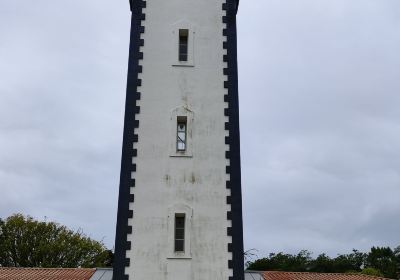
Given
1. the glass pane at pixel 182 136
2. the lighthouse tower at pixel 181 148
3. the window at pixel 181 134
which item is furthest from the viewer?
the glass pane at pixel 182 136

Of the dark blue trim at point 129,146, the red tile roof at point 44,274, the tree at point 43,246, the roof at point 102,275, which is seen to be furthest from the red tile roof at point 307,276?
the tree at point 43,246

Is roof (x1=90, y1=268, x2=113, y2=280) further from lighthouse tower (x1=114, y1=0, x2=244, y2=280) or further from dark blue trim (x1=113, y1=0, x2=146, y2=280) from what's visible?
lighthouse tower (x1=114, y1=0, x2=244, y2=280)

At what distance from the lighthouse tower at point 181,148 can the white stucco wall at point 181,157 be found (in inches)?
1.2

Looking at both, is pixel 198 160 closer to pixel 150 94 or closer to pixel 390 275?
pixel 150 94

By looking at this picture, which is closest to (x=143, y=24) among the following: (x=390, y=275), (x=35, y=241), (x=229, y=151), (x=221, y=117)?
(x=221, y=117)

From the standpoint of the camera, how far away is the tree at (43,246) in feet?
130

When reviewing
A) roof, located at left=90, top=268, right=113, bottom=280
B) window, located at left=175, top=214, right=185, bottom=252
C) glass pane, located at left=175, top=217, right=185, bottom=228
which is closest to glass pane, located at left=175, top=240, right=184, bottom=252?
window, located at left=175, top=214, right=185, bottom=252

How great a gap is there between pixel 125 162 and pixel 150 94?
97.3 inches

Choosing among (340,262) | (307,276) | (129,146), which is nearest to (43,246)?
(307,276)

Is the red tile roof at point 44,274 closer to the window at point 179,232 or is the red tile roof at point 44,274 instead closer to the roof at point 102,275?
the roof at point 102,275

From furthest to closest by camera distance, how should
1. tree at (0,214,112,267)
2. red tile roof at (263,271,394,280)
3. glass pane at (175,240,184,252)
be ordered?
tree at (0,214,112,267) → red tile roof at (263,271,394,280) → glass pane at (175,240,184,252)

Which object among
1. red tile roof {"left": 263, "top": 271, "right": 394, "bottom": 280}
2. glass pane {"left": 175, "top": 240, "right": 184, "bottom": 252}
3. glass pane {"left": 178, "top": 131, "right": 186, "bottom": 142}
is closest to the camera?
glass pane {"left": 175, "top": 240, "right": 184, "bottom": 252}

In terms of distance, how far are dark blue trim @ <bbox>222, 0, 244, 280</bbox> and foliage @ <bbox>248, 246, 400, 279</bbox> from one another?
40.3m

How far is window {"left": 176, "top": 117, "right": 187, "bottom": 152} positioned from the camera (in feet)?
52.3
